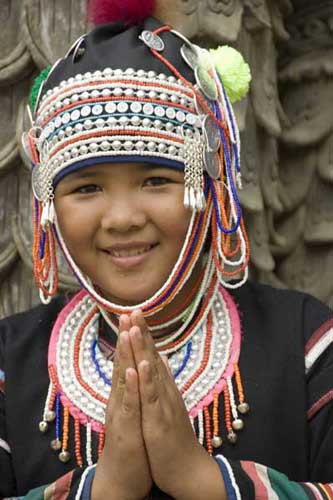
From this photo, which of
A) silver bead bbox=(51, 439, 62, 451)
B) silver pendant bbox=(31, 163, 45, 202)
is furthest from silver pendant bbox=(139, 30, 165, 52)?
silver bead bbox=(51, 439, 62, 451)

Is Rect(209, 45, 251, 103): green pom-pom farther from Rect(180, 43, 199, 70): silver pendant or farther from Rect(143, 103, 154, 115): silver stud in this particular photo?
Rect(143, 103, 154, 115): silver stud

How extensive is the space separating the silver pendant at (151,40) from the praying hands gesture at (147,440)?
546mm

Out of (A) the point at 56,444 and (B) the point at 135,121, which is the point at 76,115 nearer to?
(B) the point at 135,121

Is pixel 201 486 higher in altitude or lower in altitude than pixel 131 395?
lower

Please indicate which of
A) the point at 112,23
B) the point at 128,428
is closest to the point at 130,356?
the point at 128,428

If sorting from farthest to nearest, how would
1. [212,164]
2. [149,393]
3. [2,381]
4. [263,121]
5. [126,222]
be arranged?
1. [263,121]
2. [2,381]
3. [212,164]
4. [126,222]
5. [149,393]

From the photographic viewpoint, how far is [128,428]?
2.02 m

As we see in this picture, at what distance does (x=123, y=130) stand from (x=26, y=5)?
2.77 feet

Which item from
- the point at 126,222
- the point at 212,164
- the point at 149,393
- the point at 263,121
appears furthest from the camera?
the point at 263,121

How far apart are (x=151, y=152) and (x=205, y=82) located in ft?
0.67

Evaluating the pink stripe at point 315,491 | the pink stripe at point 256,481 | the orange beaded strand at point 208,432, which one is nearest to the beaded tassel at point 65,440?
the orange beaded strand at point 208,432

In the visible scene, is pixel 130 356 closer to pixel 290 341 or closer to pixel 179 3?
pixel 290 341

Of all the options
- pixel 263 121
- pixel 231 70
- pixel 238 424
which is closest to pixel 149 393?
pixel 238 424

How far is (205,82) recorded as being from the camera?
2.26 meters
